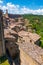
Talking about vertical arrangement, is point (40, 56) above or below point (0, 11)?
below

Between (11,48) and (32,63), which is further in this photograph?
(11,48)

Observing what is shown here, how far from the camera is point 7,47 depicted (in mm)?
23594

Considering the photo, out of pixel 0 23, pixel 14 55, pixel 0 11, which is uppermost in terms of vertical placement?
pixel 0 11

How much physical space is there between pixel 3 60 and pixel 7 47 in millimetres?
4002

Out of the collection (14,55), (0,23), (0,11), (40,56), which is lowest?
(14,55)

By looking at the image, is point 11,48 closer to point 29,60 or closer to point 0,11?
point 0,11

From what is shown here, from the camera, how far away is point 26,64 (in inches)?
577

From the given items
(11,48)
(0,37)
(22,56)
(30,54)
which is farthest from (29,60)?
(11,48)

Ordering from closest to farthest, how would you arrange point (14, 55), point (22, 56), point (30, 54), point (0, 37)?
point (30, 54), point (22, 56), point (0, 37), point (14, 55)

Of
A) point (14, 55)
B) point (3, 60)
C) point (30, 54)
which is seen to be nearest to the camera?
point (30, 54)

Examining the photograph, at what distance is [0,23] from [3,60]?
4.62 metres

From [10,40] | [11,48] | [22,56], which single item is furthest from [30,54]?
[10,40]

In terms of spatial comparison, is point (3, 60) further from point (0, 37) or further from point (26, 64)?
point (26, 64)

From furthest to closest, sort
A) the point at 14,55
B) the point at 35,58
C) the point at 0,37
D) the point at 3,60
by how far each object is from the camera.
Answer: the point at 14,55
the point at 0,37
the point at 3,60
the point at 35,58
